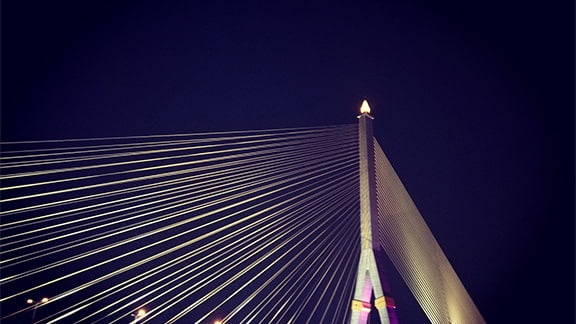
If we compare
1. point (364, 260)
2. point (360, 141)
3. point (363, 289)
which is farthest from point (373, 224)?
point (360, 141)

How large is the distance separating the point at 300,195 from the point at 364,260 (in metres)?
2.19

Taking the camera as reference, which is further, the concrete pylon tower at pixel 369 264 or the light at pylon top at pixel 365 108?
the light at pylon top at pixel 365 108

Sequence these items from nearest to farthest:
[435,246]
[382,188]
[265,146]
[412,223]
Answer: [265,146], [382,188], [412,223], [435,246]

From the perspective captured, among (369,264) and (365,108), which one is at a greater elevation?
(365,108)

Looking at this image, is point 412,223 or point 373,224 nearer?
point 373,224

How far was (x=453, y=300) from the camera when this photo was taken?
11531 millimetres

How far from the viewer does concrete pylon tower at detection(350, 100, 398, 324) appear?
8539 mm

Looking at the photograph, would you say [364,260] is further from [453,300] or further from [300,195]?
[453,300]

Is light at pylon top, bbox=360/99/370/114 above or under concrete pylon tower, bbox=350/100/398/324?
above

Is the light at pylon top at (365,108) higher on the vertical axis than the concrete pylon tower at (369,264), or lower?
higher

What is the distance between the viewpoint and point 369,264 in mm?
8836

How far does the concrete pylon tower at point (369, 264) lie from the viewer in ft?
28.0

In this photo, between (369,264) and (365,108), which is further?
(365,108)

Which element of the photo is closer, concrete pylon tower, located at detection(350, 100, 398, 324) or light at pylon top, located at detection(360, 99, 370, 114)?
concrete pylon tower, located at detection(350, 100, 398, 324)
